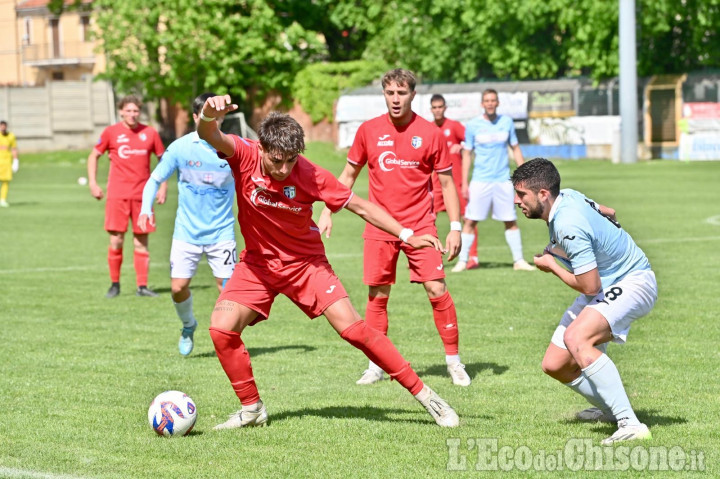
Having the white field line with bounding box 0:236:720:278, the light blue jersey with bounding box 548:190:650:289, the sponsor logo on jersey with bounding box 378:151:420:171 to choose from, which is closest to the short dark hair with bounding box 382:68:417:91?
the sponsor logo on jersey with bounding box 378:151:420:171

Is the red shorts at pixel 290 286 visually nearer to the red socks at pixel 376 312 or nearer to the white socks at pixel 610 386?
the white socks at pixel 610 386

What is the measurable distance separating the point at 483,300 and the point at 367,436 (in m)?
6.19

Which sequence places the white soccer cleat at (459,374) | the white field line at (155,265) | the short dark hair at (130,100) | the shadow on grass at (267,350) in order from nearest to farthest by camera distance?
the white soccer cleat at (459,374)
the shadow on grass at (267,350)
the short dark hair at (130,100)
the white field line at (155,265)

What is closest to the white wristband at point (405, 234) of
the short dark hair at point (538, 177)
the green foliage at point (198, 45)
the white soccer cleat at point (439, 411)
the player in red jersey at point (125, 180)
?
the short dark hair at point (538, 177)

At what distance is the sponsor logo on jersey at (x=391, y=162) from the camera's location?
9086 millimetres

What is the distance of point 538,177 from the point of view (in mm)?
6664

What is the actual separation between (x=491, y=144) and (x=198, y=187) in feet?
21.8

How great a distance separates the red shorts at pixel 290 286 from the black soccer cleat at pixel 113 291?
7.00 meters

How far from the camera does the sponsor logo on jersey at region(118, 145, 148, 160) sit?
1434 centimetres

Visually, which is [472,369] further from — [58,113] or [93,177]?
[58,113]

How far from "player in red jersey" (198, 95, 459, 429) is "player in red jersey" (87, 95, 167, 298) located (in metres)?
7.06

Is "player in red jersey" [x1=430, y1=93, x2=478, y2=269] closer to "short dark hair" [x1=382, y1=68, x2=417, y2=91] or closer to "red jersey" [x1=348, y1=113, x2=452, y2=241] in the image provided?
"red jersey" [x1=348, y1=113, x2=452, y2=241]

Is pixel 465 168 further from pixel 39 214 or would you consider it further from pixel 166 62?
pixel 166 62

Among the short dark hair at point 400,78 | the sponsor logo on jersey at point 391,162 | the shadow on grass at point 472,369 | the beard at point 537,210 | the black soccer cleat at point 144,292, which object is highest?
the short dark hair at point 400,78
